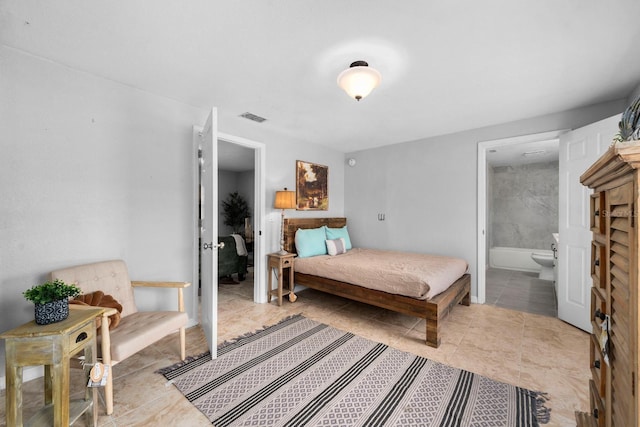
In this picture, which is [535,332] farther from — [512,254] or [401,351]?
[512,254]

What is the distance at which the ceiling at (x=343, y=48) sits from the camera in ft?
5.13

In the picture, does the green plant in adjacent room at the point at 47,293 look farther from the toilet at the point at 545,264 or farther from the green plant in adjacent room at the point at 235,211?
the toilet at the point at 545,264

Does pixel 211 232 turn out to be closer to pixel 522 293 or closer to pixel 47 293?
pixel 47 293

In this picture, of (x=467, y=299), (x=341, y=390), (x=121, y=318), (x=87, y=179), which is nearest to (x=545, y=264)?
(x=467, y=299)

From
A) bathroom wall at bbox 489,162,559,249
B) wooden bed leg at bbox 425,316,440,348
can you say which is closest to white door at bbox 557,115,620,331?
wooden bed leg at bbox 425,316,440,348

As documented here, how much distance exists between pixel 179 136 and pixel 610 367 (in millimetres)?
3499

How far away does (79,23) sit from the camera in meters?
1.68

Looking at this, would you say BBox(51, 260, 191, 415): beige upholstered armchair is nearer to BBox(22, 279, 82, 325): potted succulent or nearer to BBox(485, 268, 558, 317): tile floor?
BBox(22, 279, 82, 325): potted succulent

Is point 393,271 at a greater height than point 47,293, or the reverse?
point 47,293

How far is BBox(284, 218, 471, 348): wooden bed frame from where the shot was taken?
2.53 metres

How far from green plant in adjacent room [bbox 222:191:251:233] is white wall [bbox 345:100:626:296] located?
3.45 metres

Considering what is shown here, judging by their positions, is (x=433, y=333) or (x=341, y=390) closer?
(x=341, y=390)

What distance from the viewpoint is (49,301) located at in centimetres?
149

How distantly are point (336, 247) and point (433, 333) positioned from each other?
1912 mm
